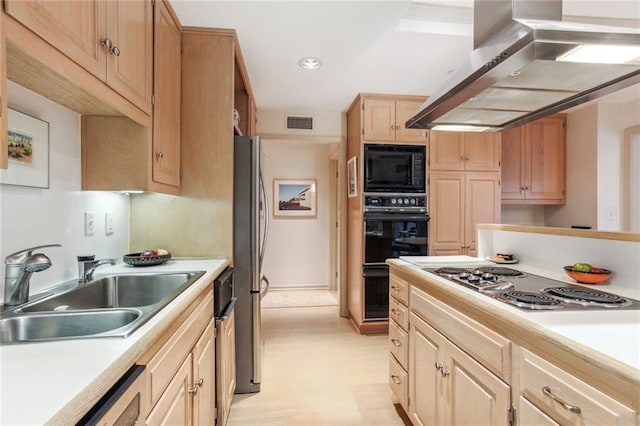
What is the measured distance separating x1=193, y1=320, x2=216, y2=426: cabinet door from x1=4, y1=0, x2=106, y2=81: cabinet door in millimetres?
1142

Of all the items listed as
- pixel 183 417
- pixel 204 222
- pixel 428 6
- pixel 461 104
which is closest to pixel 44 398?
pixel 183 417

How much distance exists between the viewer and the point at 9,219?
1.10m

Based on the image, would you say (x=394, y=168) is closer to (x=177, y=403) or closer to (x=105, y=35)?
(x=105, y=35)

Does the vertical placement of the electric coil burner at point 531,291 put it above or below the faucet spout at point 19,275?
below

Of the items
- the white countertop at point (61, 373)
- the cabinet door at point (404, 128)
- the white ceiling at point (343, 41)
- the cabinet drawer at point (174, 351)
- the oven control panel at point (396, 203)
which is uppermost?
the white ceiling at point (343, 41)

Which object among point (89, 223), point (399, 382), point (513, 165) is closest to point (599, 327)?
point (399, 382)

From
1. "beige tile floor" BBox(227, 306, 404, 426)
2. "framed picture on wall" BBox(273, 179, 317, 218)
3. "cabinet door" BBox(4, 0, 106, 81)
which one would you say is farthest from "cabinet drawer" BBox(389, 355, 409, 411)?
"framed picture on wall" BBox(273, 179, 317, 218)

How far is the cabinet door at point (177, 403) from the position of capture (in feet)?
3.07

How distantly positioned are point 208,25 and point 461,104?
1604 mm

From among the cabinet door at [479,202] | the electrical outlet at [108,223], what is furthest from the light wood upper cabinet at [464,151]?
the electrical outlet at [108,223]

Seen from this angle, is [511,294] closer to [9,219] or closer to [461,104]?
[461,104]

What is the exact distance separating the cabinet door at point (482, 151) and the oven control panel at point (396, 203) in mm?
655

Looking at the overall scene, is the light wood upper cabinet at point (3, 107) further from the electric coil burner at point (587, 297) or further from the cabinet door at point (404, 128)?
the cabinet door at point (404, 128)

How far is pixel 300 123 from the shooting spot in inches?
146
